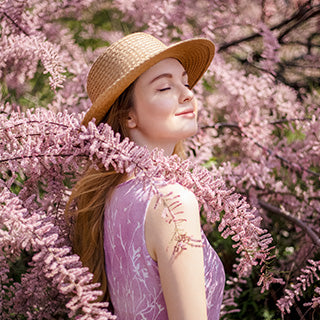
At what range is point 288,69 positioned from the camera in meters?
3.69

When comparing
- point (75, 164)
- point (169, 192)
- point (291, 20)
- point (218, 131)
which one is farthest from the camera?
point (291, 20)

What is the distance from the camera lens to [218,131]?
3375 mm

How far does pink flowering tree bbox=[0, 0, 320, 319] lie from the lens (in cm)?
139

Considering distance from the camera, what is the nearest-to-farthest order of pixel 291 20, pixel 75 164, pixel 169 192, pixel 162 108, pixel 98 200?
pixel 169 192 < pixel 75 164 < pixel 162 108 < pixel 98 200 < pixel 291 20

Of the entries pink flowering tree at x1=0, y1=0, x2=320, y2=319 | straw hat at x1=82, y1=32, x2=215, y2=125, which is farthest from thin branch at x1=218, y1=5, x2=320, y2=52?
straw hat at x1=82, y1=32, x2=215, y2=125

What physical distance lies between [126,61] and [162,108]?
8.2 inches

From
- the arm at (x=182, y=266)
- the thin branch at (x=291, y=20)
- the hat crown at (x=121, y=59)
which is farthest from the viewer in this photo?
the thin branch at (x=291, y=20)

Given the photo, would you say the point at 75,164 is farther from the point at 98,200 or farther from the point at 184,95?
the point at 184,95

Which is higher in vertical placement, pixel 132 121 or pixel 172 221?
pixel 132 121

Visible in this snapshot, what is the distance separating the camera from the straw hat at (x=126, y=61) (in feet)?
5.07

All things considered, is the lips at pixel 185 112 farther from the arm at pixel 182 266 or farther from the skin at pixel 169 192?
the arm at pixel 182 266

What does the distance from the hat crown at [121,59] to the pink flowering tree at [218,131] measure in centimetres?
22

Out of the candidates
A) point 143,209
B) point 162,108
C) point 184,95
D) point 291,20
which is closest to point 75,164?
point 143,209

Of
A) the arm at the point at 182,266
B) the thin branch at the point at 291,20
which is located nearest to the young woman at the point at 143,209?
the arm at the point at 182,266
